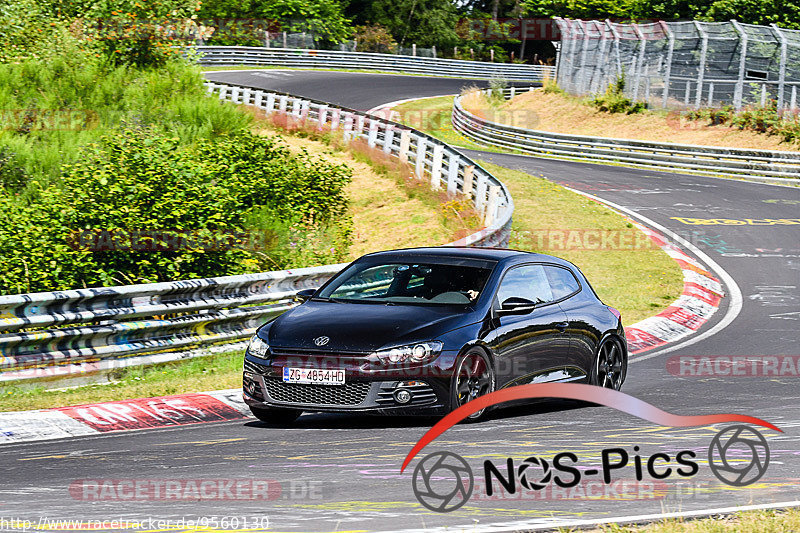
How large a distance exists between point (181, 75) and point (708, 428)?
921 inches

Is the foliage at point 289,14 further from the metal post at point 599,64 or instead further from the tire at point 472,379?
the tire at point 472,379

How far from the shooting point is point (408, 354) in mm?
8305

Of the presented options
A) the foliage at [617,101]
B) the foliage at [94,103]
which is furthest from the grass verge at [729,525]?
the foliage at [617,101]

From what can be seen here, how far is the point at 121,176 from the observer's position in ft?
50.1

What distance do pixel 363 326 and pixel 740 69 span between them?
3611cm

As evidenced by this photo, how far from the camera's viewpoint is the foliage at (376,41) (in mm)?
77375

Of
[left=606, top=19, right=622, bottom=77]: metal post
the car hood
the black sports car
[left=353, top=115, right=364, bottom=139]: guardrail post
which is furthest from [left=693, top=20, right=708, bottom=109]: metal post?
the car hood

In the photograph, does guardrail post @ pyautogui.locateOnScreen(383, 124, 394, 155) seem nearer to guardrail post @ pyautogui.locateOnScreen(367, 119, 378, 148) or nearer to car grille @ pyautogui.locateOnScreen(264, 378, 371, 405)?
guardrail post @ pyautogui.locateOnScreen(367, 119, 378, 148)

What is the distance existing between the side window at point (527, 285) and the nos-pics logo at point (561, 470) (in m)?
2.41

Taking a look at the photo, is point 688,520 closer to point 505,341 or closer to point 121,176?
point 505,341

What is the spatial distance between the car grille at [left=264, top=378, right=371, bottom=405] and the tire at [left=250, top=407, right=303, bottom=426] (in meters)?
0.21

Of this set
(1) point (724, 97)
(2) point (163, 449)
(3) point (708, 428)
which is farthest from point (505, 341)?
(1) point (724, 97)

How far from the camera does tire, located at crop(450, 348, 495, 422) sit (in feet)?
27.5

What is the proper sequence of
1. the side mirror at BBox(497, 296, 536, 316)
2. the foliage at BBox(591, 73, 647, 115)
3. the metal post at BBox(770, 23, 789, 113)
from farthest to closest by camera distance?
the foliage at BBox(591, 73, 647, 115) < the metal post at BBox(770, 23, 789, 113) < the side mirror at BBox(497, 296, 536, 316)
